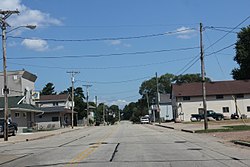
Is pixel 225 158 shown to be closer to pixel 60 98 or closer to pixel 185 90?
pixel 185 90

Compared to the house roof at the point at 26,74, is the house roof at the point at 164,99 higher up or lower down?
lower down

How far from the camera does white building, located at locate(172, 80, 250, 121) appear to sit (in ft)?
251

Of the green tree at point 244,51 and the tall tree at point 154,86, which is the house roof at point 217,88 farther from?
the tall tree at point 154,86

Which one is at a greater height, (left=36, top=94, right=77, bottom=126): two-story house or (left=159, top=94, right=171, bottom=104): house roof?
(left=159, top=94, right=171, bottom=104): house roof

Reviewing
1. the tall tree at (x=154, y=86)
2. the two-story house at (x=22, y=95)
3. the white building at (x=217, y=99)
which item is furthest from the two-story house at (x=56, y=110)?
the tall tree at (x=154, y=86)

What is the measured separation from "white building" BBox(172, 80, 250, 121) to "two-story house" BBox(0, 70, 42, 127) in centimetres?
2831

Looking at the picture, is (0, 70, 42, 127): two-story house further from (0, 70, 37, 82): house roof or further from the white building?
the white building

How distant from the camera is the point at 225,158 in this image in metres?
14.5

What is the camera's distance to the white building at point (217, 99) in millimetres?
76562

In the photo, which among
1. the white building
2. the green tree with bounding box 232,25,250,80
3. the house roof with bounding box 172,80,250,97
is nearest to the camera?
the white building

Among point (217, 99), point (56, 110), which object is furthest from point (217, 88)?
point (56, 110)

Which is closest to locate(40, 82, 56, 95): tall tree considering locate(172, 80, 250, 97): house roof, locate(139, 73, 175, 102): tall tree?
locate(139, 73, 175, 102): tall tree

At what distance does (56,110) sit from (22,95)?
654 inches

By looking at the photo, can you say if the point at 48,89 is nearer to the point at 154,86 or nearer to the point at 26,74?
the point at 154,86
